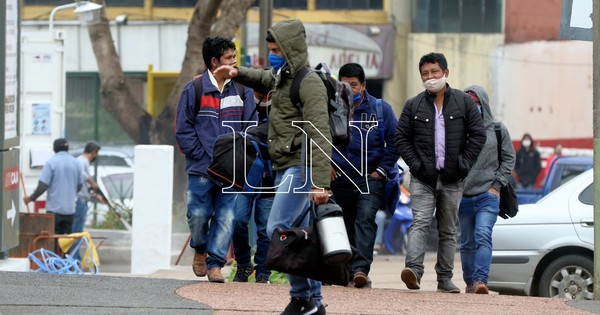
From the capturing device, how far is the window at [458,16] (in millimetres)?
31797

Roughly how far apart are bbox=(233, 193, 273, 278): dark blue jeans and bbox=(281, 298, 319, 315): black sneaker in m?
2.02

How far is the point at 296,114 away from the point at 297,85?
0.69 feet

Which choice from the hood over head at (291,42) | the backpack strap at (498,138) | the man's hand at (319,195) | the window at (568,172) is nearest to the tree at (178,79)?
the window at (568,172)

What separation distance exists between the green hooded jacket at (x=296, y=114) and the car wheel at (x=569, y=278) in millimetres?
4953

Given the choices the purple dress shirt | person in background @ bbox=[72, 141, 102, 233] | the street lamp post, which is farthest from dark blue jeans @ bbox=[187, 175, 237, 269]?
the street lamp post

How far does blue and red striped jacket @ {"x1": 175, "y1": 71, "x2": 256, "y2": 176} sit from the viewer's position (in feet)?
31.1

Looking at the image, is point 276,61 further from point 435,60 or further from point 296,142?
point 435,60

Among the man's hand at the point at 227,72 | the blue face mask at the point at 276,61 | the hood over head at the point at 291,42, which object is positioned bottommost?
the man's hand at the point at 227,72

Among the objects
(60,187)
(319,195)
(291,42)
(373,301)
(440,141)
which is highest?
(291,42)

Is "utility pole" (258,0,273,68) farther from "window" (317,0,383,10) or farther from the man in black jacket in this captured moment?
"window" (317,0,383,10)

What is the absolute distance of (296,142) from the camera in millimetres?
7645

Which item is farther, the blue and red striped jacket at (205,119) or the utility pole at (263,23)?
the utility pole at (263,23)

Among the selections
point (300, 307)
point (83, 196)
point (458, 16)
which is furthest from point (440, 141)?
point (458, 16)

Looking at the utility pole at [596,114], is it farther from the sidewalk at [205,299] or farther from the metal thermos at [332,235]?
the metal thermos at [332,235]
